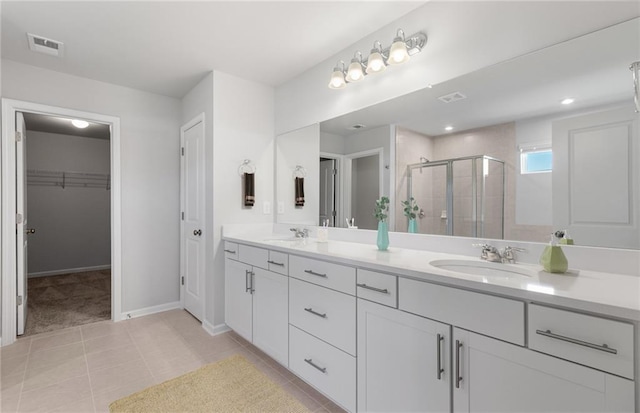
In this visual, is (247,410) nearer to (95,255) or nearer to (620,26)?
(620,26)

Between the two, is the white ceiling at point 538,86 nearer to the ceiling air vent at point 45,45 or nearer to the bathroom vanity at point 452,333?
the bathroom vanity at point 452,333

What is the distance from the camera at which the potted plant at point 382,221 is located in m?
1.91

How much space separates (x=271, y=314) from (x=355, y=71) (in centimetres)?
182

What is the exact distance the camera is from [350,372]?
1.54 metres

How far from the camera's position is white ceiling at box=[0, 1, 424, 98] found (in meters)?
1.89

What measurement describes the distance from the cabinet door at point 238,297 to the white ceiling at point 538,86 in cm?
170

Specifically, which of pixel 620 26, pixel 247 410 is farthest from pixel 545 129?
pixel 247 410

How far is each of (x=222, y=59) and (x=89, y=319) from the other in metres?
2.95

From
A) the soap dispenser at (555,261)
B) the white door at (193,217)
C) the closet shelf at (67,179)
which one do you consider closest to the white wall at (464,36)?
the soap dispenser at (555,261)

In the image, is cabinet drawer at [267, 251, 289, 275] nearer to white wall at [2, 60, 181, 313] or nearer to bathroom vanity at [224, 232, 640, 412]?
bathroom vanity at [224, 232, 640, 412]

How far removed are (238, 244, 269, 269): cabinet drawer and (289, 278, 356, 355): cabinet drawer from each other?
34cm

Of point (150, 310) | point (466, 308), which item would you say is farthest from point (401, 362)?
point (150, 310)

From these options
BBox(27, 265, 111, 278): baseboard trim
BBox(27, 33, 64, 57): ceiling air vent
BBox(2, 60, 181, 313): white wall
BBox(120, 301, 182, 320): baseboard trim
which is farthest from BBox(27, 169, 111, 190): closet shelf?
BBox(27, 33, 64, 57): ceiling air vent

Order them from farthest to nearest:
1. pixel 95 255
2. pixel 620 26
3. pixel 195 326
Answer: pixel 95 255
pixel 195 326
pixel 620 26
